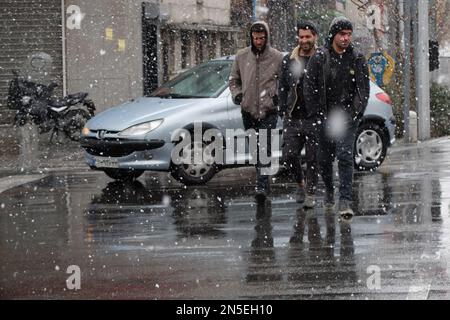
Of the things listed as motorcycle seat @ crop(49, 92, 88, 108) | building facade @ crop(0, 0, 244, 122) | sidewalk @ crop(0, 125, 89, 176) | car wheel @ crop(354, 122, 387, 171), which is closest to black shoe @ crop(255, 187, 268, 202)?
car wheel @ crop(354, 122, 387, 171)

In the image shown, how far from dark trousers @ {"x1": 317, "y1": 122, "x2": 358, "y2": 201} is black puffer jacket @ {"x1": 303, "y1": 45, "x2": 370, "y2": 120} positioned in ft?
0.63

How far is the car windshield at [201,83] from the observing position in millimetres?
14969

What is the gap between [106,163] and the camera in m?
14.5

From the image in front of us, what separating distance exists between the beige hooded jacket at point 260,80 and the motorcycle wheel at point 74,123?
382 inches

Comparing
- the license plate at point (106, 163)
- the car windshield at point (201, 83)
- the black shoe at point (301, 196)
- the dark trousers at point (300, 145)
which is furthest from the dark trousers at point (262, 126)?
the license plate at point (106, 163)

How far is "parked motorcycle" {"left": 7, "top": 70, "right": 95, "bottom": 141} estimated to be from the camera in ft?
72.7

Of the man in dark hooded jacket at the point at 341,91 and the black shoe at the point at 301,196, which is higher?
the man in dark hooded jacket at the point at 341,91

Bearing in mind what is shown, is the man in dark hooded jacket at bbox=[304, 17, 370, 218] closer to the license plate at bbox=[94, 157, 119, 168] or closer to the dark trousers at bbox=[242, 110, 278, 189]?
the dark trousers at bbox=[242, 110, 278, 189]

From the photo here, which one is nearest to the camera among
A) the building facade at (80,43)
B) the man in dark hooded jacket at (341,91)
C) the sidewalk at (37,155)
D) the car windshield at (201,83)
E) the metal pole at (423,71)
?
the man in dark hooded jacket at (341,91)

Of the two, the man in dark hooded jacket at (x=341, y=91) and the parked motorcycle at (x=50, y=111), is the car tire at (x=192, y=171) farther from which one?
the parked motorcycle at (x=50, y=111)

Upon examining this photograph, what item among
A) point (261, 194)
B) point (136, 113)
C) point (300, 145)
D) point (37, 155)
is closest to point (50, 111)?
point (37, 155)

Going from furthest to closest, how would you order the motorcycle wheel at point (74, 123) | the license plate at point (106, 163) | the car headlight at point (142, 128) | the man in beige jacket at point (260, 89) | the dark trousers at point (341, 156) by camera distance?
A: 1. the motorcycle wheel at point (74, 123)
2. the license plate at point (106, 163)
3. the car headlight at point (142, 128)
4. the man in beige jacket at point (260, 89)
5. the dark trousers at point (341, 156)

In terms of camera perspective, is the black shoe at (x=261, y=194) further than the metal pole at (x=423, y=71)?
No
